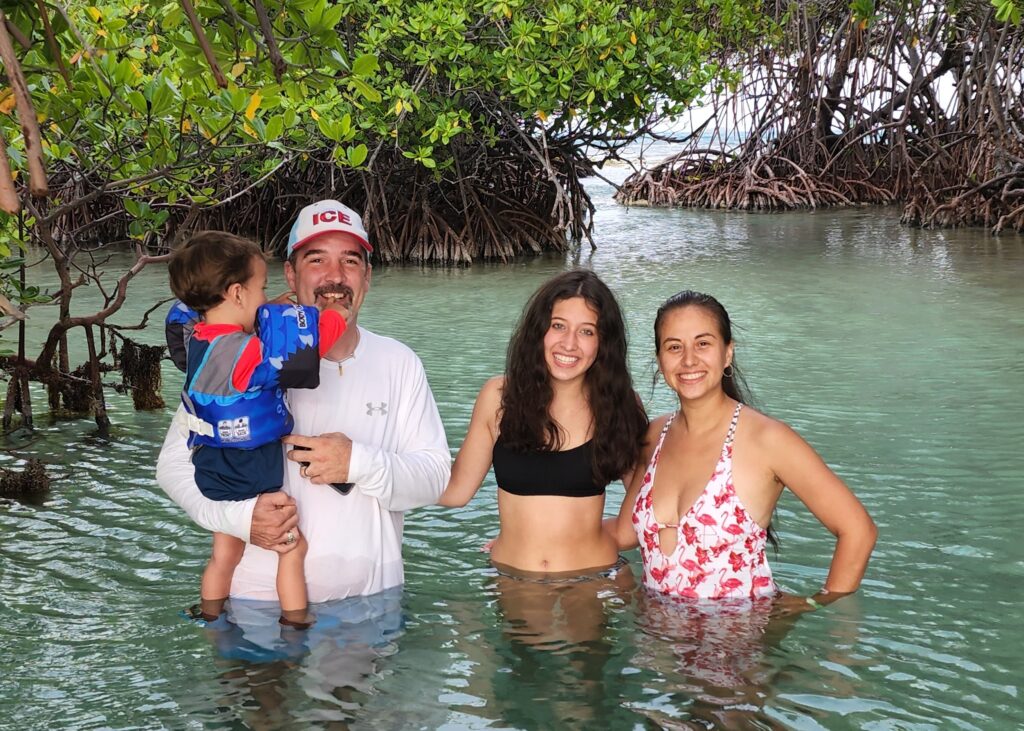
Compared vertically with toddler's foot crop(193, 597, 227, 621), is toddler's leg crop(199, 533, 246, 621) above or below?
above

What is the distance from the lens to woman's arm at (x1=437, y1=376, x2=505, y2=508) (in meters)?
3.15

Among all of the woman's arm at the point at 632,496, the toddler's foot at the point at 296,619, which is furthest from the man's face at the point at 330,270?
the woman's arm at the point at 632,496

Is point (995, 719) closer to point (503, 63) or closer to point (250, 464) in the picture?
point (250, 464)

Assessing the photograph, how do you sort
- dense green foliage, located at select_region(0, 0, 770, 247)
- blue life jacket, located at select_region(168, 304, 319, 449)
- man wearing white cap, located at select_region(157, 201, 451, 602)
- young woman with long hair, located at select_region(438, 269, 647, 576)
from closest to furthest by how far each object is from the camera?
blue life jacket, located at select_region(168, 304, 319, 449)
man wearing white cap, located at select_region(157, 201, 451, 602)
young woman with long hair, located at select_region(438, 269, 647, 576)
dense green foliage, located at select_region(0, 0, 770, 247)

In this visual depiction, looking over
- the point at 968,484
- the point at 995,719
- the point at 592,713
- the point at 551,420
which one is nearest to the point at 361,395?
the point at 551,420

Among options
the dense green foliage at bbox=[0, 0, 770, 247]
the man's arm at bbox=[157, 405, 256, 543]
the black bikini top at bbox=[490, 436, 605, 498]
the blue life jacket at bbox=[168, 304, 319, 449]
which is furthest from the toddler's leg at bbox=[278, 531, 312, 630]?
the dense green foliage at bbox=[0, 0, 770, 247]

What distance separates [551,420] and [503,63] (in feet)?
23.7

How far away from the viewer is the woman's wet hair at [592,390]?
3025mm

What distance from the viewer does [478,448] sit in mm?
3180

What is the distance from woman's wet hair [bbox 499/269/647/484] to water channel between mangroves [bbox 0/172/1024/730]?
15.2 inches

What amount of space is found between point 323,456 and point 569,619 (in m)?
0.84

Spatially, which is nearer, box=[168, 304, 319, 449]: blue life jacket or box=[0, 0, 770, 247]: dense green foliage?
box=[168, 304, 319, 449]: blue life jacket

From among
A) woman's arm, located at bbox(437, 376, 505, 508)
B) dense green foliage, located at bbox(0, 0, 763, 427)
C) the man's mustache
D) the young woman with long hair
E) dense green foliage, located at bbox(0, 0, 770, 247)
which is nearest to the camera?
the man's mustache

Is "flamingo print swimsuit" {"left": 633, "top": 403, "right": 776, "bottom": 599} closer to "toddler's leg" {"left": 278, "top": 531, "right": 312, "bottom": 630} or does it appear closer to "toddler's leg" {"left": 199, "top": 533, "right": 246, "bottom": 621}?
"toddler's leg" {"left": 278, "top": 531, "right": 312, "bottom": 630}
